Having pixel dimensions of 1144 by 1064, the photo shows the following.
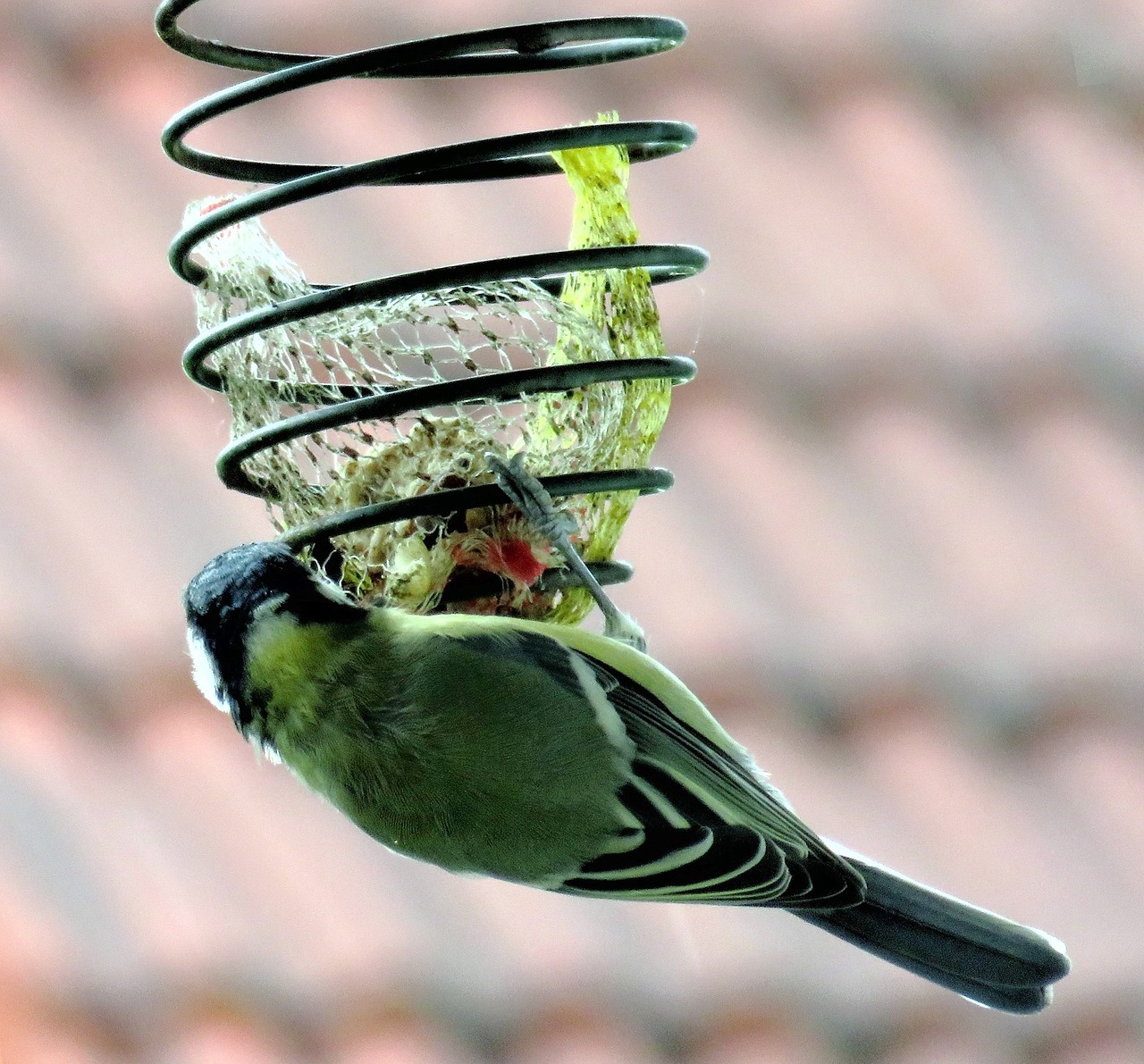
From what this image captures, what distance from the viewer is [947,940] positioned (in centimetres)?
144

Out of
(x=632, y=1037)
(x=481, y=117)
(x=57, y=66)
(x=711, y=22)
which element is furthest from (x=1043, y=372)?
(x=57, y=66)

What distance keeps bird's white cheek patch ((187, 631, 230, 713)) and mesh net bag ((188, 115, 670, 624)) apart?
11 cm

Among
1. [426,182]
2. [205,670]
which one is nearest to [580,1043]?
[205,670]

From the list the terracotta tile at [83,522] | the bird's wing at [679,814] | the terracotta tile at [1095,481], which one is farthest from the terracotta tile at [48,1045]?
the terracotta tile at [1095,481]

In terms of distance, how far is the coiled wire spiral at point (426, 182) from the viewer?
104 centimetres

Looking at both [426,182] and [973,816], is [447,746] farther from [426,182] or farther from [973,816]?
[973,816]

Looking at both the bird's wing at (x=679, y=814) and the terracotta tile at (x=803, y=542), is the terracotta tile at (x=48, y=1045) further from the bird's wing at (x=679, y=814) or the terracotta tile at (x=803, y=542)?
the terracotta tile at (x=803, y=542)

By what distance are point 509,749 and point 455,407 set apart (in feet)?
0.80

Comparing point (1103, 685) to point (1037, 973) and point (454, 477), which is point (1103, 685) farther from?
point (454, 477)

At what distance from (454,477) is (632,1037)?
651mm

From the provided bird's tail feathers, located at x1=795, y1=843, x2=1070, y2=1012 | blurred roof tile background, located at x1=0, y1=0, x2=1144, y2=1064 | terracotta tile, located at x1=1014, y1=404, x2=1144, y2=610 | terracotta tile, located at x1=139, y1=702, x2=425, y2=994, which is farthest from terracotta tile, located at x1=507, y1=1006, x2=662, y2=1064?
terracotta tile, located at x1=1014, y1=404, x2=1144, y2=610

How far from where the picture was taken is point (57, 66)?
5.94 ft

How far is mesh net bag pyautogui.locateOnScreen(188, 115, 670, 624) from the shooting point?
121 centimetres

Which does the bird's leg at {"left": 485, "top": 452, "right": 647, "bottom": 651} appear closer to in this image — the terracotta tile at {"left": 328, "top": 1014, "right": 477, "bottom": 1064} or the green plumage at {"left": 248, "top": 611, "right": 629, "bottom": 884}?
the green plumage at {"left": 248, "top": 611, "right": 629, "bottom": 884}
